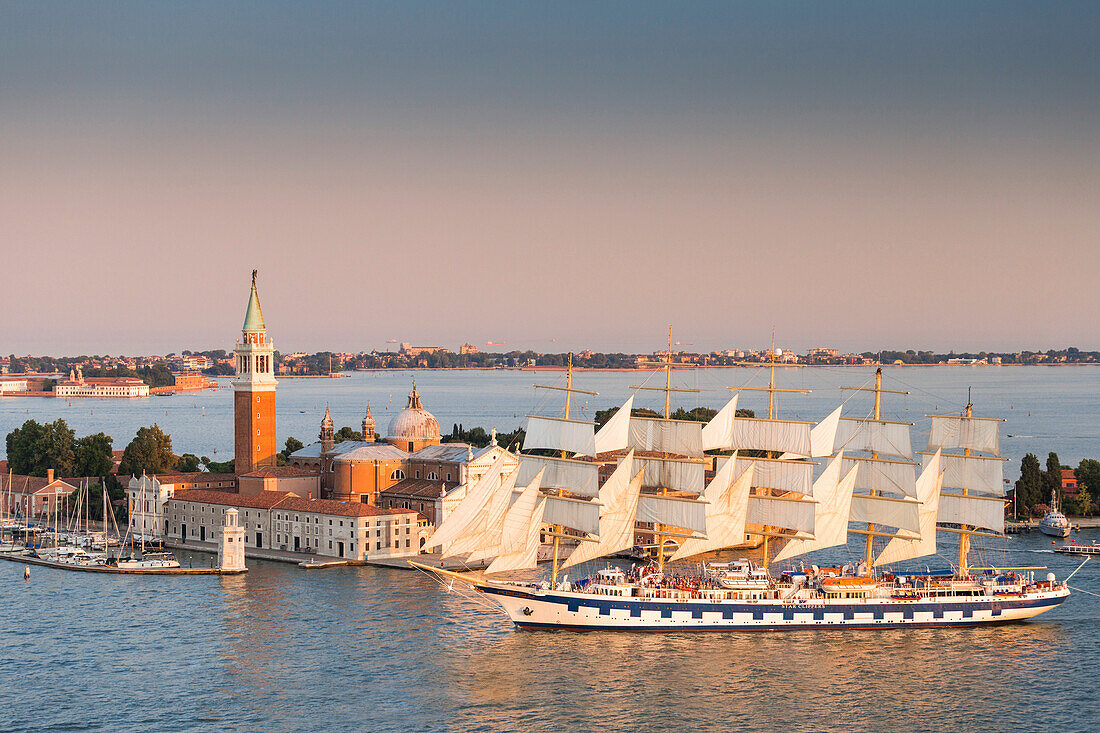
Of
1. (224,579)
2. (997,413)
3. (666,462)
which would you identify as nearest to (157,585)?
(224,579)

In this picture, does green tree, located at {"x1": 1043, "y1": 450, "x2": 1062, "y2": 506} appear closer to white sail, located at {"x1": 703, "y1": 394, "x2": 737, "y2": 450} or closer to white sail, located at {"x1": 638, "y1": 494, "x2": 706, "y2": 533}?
white sail, located at {"x1": 703, "y1": 394, "x2": 737, "y2": 450}

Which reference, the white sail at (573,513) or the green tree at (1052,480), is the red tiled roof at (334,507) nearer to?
the white sail at (573,513)

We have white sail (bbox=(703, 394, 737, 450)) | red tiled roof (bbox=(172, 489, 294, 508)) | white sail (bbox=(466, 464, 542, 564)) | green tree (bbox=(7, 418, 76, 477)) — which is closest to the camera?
white sail (bbox=(466, 464, 542, 564))

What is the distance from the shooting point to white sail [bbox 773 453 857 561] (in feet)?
164

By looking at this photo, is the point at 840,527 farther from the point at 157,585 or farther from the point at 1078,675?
the point at 157,585

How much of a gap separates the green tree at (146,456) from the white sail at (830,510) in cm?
4013

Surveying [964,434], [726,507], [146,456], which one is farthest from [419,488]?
[964,434]

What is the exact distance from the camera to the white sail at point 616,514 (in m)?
48.3

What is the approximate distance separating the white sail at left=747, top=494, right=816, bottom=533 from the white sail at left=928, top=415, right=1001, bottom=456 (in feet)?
21.2

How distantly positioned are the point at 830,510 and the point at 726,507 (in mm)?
4266

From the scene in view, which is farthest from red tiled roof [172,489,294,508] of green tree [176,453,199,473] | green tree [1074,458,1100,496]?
green tree [1074,458,1100,496]

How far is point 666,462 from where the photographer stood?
2015 inches

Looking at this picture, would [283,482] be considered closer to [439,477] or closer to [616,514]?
[439,477]

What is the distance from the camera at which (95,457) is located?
75812 millimetres
